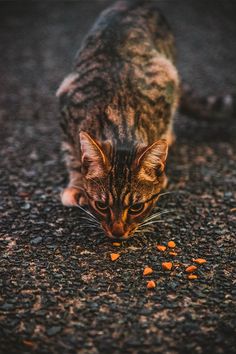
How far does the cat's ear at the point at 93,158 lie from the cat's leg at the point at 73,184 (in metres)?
0.50

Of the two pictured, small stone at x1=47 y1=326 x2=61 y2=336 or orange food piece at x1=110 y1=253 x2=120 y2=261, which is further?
orange food piece at x1=110 y1=253 x2=120 y2=261

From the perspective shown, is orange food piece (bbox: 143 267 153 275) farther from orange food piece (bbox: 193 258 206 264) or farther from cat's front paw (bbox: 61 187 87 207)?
cat's front paw (bbox: 61 187 87 207)

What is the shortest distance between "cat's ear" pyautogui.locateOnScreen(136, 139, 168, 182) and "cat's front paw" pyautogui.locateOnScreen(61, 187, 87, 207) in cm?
67

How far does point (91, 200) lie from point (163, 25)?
2.45 m

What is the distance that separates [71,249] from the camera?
2.92m

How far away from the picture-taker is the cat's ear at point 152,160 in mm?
2779

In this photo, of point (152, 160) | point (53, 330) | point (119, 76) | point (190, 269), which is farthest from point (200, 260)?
point (119, 76)

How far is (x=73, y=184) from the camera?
3.55 metres

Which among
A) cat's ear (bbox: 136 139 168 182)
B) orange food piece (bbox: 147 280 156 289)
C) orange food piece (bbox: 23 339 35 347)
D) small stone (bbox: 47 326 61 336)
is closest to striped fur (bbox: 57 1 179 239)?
cat's ear (bbox: 136 139 168 182)

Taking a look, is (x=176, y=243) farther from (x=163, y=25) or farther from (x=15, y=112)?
(x=15, y=112)

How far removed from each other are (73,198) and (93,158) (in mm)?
667

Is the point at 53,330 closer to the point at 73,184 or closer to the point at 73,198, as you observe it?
the point at 73,198

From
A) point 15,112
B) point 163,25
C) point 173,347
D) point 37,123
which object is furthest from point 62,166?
point 173,347

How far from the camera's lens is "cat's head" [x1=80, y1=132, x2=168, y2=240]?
2.77 m
